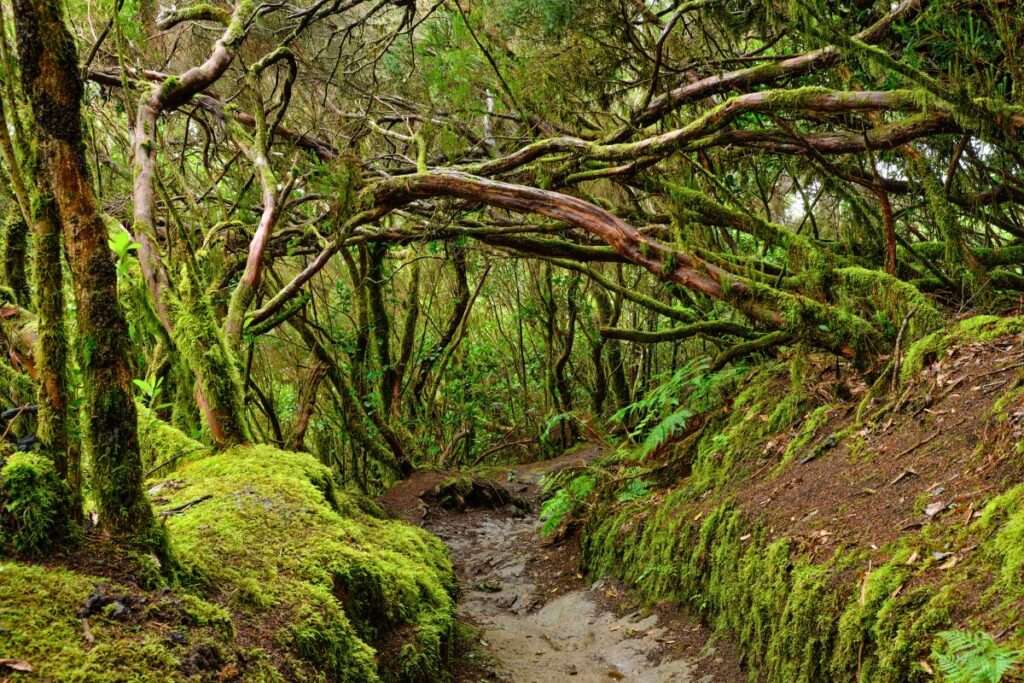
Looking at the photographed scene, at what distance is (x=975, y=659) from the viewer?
6.98 feet

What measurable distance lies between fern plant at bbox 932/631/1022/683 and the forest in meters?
0.01

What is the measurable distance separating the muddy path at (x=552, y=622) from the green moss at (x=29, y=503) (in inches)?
100

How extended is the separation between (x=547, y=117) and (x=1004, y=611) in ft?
19.9

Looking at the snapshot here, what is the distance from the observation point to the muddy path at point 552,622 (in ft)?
14.3

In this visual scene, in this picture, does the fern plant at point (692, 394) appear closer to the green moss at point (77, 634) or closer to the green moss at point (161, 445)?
the green moss at point (161, 445)

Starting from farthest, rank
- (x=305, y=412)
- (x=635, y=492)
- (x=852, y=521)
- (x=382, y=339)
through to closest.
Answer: (x=382, y=339)
(x=305, y=412)
(x=635, y=492)
(x=852, y=521)

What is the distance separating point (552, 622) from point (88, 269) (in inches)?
174

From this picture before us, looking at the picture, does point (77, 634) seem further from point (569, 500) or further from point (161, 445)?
point (569, 500)

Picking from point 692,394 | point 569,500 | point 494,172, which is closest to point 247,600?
point 494,172

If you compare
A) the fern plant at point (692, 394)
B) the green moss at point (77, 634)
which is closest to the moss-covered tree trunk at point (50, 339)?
the green moss at point (77, 634)

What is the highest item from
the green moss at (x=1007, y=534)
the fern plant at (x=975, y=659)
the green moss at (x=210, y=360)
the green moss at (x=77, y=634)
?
the green moss at (x=210, y=360)

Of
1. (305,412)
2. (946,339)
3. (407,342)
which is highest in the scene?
(407,342)

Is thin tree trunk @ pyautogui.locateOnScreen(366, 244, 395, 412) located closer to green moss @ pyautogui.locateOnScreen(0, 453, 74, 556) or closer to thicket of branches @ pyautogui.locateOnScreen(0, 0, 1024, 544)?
thicket of branches @ pyautogui.locateOnScreen(0, 0, 1024, 544)

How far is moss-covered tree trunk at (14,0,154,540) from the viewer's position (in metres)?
2.31
